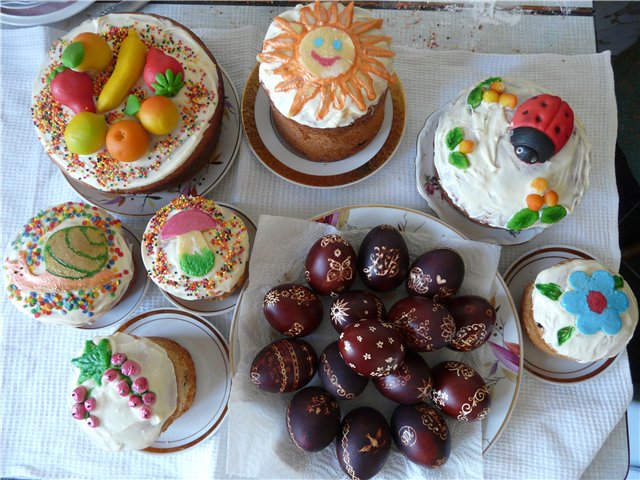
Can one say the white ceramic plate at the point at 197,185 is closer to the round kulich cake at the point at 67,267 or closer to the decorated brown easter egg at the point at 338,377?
the round kulich cake at the point at 67,267

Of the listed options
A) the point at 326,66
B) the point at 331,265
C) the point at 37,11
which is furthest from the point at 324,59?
the point at 37,11

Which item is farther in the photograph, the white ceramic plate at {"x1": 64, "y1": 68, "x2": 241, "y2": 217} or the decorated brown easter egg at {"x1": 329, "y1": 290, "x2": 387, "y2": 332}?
the white ceramic plate at {"x1": 64, "y1": 68, "x2": 241, "y2": 217}

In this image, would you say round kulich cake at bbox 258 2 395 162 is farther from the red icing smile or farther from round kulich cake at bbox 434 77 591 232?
round kulich cake at bbox 434 77 591 232

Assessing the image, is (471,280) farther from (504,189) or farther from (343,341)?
(343,341)

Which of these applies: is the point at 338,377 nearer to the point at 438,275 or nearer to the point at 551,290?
the point at 438,275

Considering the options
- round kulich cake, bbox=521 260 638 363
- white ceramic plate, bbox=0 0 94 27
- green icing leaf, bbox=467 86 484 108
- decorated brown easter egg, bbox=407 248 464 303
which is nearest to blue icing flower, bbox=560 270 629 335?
round kulich cake, bbox=521 260 638 363

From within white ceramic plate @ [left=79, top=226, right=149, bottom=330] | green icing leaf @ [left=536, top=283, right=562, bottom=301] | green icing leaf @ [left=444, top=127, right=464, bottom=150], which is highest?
green icing leaf @ [left=444, top=127, right=464, bottom=150]

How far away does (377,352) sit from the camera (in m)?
1.00

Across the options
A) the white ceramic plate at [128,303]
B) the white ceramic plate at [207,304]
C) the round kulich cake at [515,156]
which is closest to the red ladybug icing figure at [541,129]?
the round kulich cake at [515,156]

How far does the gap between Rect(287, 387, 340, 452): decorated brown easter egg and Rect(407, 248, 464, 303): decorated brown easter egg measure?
33cm

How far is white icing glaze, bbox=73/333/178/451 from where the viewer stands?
40.6 inches

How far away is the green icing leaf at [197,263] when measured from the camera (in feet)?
3.60

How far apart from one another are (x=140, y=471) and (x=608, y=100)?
1.66 metres

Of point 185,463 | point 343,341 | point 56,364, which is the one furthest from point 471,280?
point 56,364
